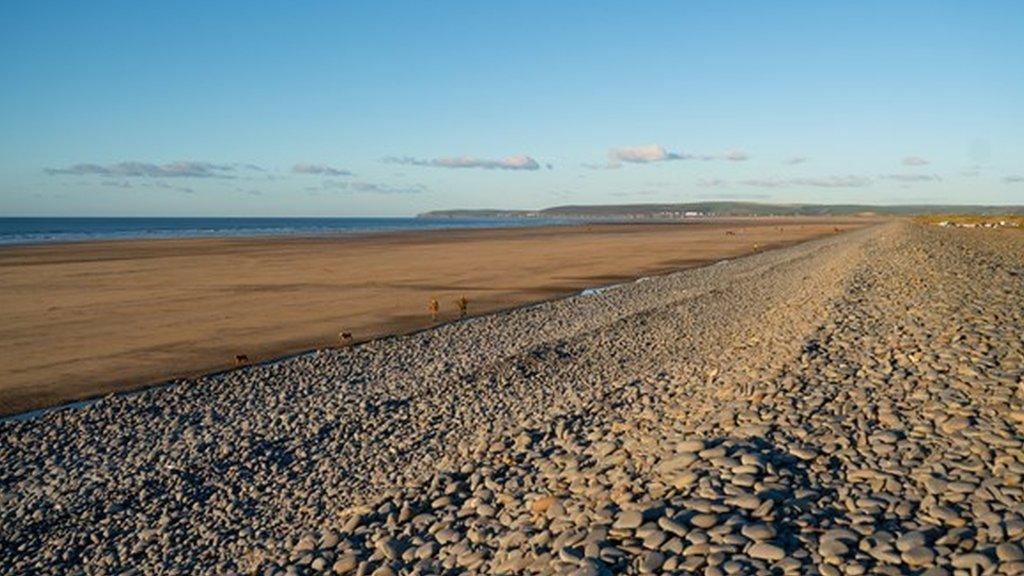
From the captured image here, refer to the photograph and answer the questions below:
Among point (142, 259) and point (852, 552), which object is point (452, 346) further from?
point (142, 259)

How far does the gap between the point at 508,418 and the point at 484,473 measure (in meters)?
3.72

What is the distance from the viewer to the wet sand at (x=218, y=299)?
62.9 ft

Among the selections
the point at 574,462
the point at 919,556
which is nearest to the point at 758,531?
the point at 919,556

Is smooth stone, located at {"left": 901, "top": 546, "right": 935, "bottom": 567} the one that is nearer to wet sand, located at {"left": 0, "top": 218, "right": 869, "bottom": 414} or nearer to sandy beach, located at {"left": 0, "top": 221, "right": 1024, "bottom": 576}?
sandy beach, located at {"left": 0, "top": 221, "right": 1024, "bottom": 576}

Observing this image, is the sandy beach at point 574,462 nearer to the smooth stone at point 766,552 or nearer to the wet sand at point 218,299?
the smooth stone at point 766,552

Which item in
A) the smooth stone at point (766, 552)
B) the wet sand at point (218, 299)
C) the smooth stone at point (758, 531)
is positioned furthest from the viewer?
the wet sand at point (218, 299)

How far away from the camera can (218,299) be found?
3122cm

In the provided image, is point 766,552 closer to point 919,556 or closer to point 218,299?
point 919,556

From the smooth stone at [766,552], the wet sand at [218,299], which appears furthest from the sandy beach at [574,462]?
the wet sand at [218,299]

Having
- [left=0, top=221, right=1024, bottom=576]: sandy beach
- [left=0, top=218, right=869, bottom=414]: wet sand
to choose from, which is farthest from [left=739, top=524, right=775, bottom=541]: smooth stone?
[left=0, top=218, right=869, bottom=414]: wet sand

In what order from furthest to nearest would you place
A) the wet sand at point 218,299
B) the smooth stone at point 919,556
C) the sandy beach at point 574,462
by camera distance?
the wet sand at point 218,299, the sandy beach at point 574,462, the smooth stone at point 919,556

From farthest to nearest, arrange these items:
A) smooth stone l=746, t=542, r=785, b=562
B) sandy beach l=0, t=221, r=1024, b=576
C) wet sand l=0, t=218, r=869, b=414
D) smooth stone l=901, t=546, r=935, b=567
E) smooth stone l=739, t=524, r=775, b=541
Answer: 1. wet sand l=0, t=218, r=869, b=414
2. sandy beach l=0, t=221, r=1024, b=576
3. smooth stone l=739, t=524, r=775, b=541
4. smooth stone l=746, t=542, r=785, b=562
5. smooth stone l=901, t=546, r=935, b=567

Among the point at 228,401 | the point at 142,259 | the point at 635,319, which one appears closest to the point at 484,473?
the point at 228,401

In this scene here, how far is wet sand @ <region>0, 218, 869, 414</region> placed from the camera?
755 inches
